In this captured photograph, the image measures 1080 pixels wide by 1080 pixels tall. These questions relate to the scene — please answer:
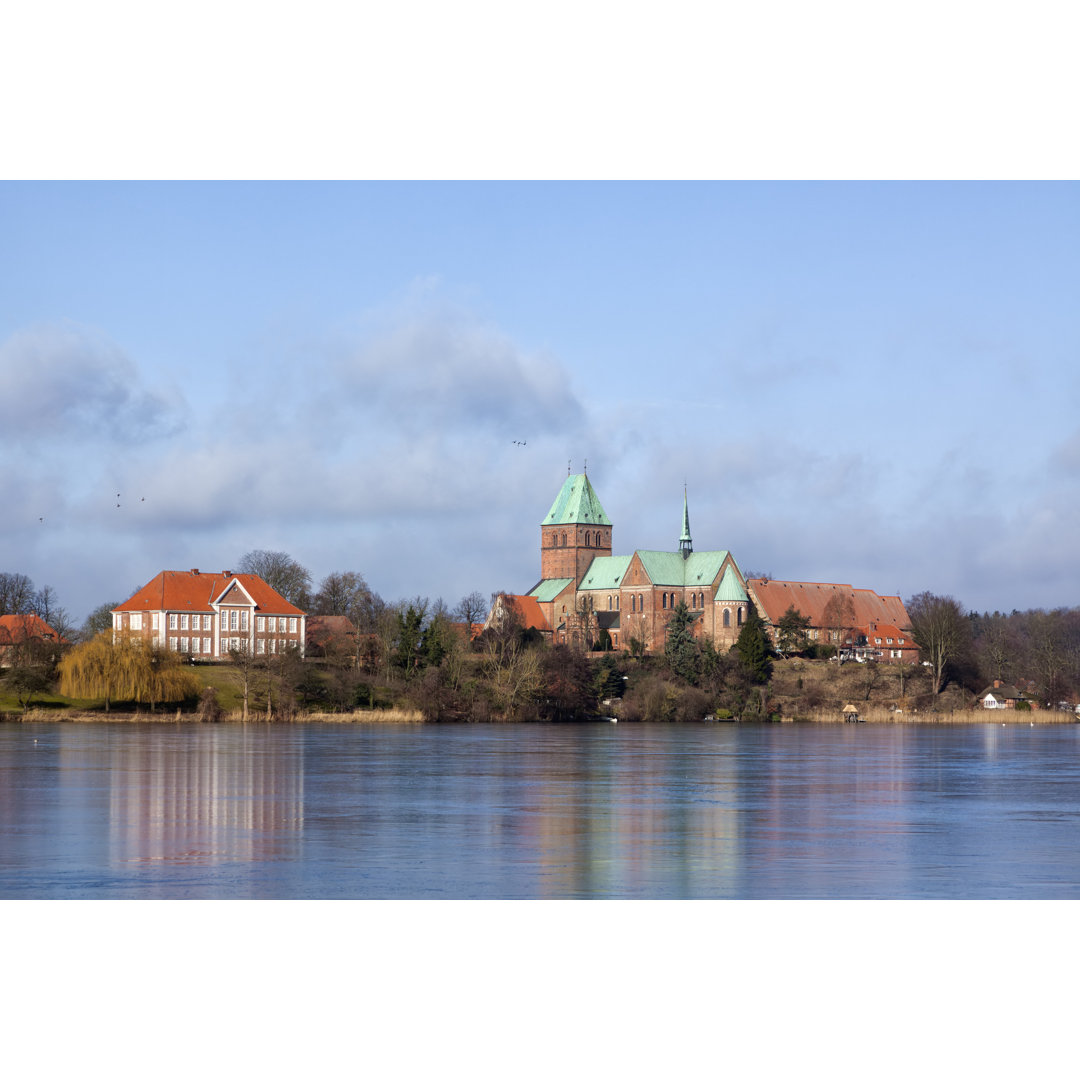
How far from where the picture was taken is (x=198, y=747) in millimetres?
37406

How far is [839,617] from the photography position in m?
96.2

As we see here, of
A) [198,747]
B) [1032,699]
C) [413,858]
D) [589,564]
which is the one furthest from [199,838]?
[589,564]

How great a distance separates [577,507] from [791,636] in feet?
109

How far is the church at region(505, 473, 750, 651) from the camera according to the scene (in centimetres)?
9844

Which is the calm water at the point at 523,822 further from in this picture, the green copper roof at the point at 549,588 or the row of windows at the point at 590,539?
the row of windows at the point at 590,539

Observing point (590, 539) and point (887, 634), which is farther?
point (590, 539)

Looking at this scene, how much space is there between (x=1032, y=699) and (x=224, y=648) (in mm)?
42731

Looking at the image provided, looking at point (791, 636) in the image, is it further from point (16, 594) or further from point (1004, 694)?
point (16, 594)

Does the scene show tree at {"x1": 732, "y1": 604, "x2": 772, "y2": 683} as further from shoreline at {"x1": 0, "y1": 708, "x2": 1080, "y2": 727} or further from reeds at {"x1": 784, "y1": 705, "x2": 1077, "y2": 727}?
shoreline at {"x1": 0, "y1": 708, "x2": 1080, "y2": 727}

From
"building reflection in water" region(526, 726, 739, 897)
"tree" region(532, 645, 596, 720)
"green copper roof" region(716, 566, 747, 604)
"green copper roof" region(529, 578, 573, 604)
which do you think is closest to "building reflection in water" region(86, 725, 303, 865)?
"building reflection in water" region(526, 726, 739, 897)

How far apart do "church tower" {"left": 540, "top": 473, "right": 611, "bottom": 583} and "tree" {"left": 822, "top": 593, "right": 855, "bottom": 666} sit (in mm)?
23013

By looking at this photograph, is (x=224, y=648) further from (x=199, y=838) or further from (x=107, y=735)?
(x=199, y=838)

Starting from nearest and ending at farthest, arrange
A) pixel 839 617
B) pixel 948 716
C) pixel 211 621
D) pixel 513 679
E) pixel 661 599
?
pixel 513 679 → pixel 948 716 → pixel 211 621 → pixel 839 617 → pixel 661 599

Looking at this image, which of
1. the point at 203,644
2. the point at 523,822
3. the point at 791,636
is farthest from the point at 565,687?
the point at 523,822
